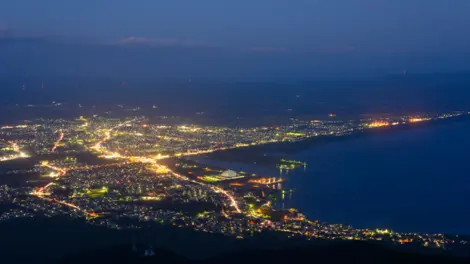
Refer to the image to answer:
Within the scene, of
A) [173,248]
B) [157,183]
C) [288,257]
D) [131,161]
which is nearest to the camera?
[288,257]

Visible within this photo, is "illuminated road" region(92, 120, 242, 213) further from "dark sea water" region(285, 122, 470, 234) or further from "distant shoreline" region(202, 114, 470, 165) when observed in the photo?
"dark sea water" region(285, 122, 470, 234)

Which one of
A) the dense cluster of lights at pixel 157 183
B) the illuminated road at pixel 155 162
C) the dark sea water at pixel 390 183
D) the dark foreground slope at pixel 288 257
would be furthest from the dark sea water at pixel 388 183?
the dark foreground slope at pixel 288 257

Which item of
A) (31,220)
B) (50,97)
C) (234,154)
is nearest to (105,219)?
(31,220)

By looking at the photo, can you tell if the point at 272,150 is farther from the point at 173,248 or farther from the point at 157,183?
the point at 173,248

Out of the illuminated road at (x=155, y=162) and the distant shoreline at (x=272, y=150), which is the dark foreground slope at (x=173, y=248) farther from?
the distant shoreline at (x=272, y=150)

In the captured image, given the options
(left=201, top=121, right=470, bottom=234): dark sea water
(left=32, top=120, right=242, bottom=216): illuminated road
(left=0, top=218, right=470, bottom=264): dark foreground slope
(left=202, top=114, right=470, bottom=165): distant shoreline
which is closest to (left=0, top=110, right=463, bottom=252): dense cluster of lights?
(left=32, top=120, right=242, bottom=216): illuminated road

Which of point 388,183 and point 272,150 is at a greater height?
point 272,150

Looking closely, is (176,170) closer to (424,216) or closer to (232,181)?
(232,181)

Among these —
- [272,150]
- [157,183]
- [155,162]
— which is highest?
[272,150]

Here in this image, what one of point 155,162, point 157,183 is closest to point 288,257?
point 157,183
